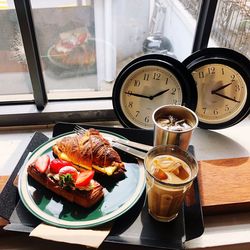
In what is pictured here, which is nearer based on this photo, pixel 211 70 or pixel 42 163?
pixel 42 163

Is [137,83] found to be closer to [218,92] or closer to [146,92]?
[146,92]

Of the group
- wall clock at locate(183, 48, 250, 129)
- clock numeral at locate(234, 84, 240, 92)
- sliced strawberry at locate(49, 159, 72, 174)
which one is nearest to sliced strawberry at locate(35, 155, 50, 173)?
sliced strawberry at locate(49, 159, 72, 174)

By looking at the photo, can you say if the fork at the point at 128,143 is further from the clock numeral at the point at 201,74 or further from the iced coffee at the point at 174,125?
the clock numeral at the point at 201,74

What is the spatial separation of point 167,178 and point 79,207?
21 cm

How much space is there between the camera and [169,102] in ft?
2.78

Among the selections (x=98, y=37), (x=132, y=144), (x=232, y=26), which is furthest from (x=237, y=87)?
(x=98, y=37)

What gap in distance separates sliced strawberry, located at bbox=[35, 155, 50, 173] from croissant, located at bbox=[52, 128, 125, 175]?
0.05 m

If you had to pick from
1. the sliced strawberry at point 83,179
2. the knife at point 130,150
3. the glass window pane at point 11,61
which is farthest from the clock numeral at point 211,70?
the glass window pane at point 11,61

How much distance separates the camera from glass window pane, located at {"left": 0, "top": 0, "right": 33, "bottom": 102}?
0.81 metres

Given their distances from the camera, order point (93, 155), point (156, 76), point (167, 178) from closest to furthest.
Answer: point (167, 178) → point (93, 155) → point (156, 76)

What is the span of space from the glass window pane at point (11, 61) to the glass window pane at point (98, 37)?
6 cm

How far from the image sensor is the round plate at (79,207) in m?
0.61

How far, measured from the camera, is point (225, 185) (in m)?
0.77

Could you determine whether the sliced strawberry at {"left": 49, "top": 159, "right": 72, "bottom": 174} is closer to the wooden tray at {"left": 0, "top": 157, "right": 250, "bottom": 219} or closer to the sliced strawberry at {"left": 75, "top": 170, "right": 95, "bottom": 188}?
the sliced strawberry at {"left": 75, "top": 170, "right": 95, "bottom": 188}
